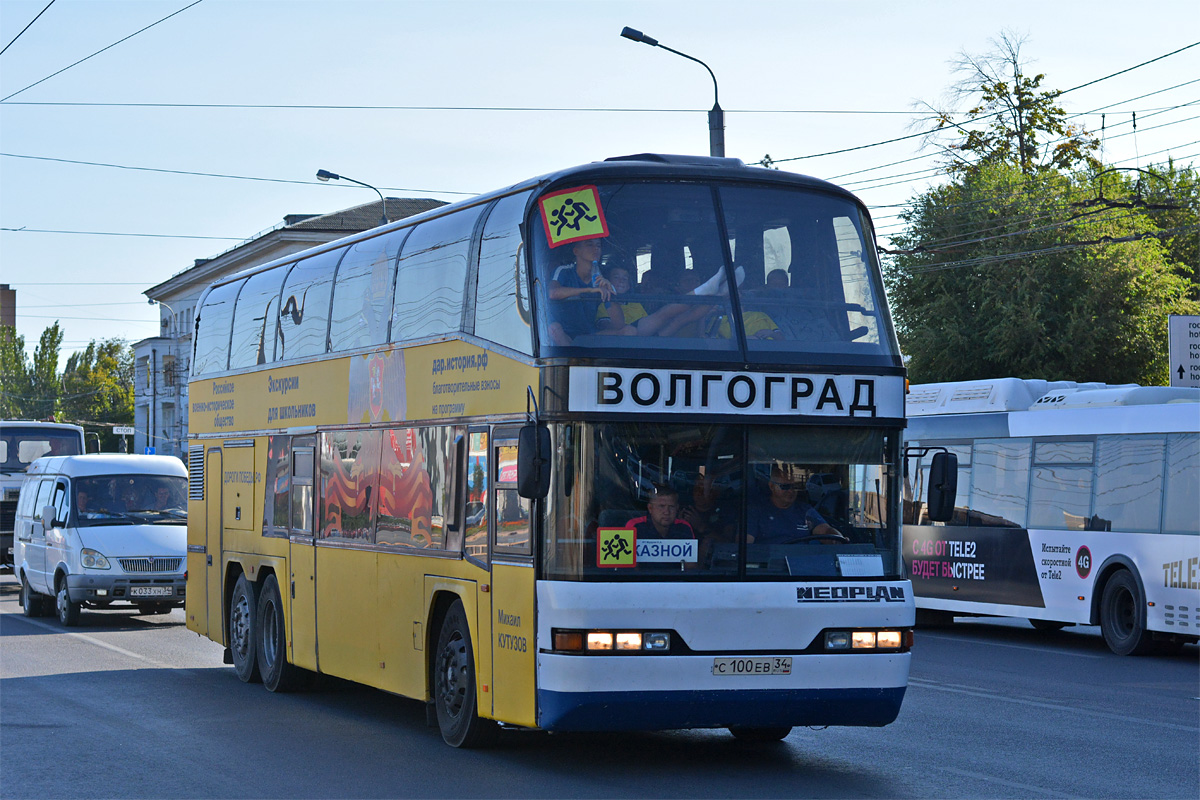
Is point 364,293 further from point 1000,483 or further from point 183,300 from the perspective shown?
point 183,300

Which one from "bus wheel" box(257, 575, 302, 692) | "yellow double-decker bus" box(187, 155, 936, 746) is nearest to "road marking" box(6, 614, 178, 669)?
"bus wheel" box(257, 575, 302, 692)

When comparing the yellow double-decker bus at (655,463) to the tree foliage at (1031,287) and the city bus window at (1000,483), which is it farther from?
the tree foliage at (1031,287)

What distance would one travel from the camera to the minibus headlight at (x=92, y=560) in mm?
21469

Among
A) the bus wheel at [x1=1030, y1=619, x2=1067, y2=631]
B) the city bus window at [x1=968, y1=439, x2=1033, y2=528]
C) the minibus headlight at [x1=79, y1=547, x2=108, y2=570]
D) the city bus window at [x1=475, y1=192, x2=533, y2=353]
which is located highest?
the city bus window at [x1=475, y1=192, x2=533, y2=353]

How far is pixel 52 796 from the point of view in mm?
9148

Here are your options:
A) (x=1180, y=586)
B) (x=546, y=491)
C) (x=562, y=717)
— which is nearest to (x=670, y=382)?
(x=546, y=491)

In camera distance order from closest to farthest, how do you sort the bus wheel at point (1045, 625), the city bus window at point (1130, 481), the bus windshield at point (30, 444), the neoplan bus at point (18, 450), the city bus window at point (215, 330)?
1. the city bus window at point (215, 330)
2. the city bus window at point (1130, 481)
3. the bus wheel at point (1045, 625)
4. the neoplan bus at point (18, 450)
5. the bus windshield at point (30, 444)

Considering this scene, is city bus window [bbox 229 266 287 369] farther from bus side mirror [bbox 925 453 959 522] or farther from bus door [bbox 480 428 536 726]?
bus side mirror [bbox 925 453 959 522]

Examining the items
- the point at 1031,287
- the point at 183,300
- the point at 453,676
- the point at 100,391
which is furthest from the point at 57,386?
the point at 453,676

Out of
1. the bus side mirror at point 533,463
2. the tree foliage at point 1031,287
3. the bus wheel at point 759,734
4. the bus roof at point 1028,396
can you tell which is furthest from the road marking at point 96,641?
the tree foliage at point 1031,287

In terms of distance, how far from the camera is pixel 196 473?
1723cm

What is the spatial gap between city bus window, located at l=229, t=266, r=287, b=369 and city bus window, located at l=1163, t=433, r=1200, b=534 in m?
10.1

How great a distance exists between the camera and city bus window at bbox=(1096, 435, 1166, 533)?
732 inches

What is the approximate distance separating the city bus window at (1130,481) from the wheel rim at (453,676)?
10542 mm
